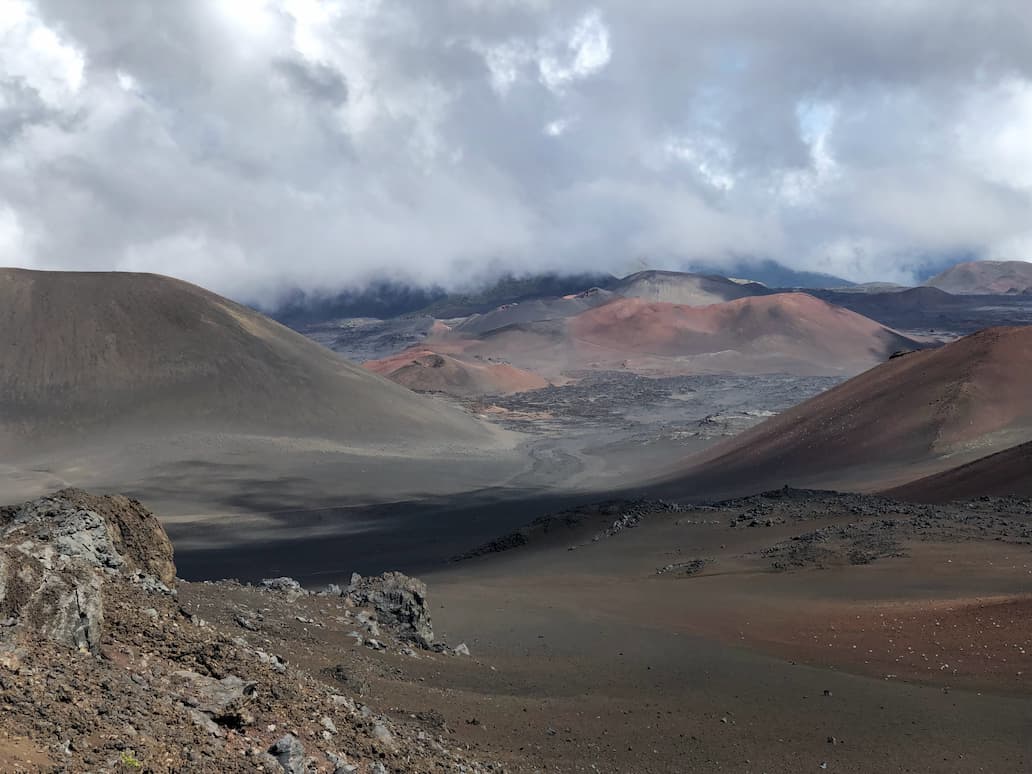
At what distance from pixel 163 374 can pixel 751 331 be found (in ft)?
318

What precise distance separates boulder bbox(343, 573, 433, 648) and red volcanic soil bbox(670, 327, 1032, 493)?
27076 millimetres

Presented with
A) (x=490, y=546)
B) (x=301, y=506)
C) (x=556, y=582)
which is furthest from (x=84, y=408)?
(x=556, y=582)

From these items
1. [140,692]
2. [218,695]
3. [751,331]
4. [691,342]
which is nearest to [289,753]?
[218,695]

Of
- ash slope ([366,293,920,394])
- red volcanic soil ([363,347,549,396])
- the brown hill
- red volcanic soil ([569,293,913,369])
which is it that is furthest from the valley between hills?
red volcanic soil ([569,293,913,369])

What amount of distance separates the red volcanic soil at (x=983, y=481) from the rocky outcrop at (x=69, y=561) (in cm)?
2307

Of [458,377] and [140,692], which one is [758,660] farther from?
[458,377]

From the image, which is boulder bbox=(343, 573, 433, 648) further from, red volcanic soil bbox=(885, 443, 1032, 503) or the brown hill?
the brown hill

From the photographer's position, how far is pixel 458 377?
4547 inches

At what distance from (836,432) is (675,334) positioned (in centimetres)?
10887

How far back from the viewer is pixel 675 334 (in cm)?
15688

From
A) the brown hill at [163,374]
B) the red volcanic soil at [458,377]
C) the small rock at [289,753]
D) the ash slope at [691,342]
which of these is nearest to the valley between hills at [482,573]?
the small rock at [289,753]

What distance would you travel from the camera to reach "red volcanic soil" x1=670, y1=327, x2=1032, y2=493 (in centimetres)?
4159

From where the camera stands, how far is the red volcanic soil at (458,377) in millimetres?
112875

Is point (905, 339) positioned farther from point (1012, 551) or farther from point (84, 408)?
point (1012, 551)
